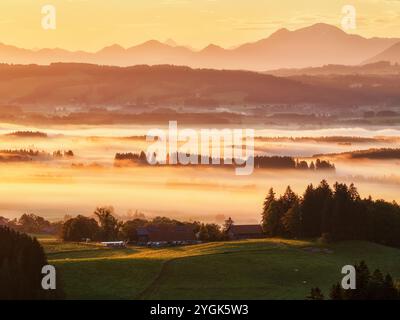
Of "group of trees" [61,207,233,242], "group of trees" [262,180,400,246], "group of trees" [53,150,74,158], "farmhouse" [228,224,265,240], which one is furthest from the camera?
"group of trees" [53,150,74,158]

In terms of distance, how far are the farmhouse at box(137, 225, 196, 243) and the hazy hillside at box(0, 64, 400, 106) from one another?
26050 mm

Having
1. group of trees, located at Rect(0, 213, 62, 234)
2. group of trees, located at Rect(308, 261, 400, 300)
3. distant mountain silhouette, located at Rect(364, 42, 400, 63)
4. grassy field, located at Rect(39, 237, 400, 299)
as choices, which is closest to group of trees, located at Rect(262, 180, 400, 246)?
grassy field, located at Rect(39, 237, 400, 299)

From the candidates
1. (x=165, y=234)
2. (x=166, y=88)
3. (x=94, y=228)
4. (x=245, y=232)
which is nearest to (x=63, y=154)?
(x=94, y=228)

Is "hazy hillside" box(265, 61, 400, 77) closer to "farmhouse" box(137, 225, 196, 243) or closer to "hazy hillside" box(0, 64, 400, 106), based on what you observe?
"hazy hillside" box(0, 64, 400, 106)

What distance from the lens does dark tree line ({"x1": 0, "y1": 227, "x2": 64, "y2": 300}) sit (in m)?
40.2

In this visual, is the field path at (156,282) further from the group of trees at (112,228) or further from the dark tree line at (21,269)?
the group of trees at (112,228)

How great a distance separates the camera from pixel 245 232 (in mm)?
77062

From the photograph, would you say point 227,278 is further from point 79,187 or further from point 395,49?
point 395,49

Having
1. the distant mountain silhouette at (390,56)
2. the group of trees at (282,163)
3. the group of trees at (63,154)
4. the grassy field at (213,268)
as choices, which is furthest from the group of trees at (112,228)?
the distant mountain silhouette at (390,56)

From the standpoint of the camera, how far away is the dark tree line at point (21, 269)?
4022 centimetres

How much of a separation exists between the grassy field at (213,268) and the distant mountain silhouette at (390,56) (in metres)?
52.8

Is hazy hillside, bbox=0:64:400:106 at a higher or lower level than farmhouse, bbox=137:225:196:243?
higher

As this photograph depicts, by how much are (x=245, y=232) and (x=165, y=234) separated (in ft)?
25.6

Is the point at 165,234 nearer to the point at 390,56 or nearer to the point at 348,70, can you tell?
the point at 348,70
